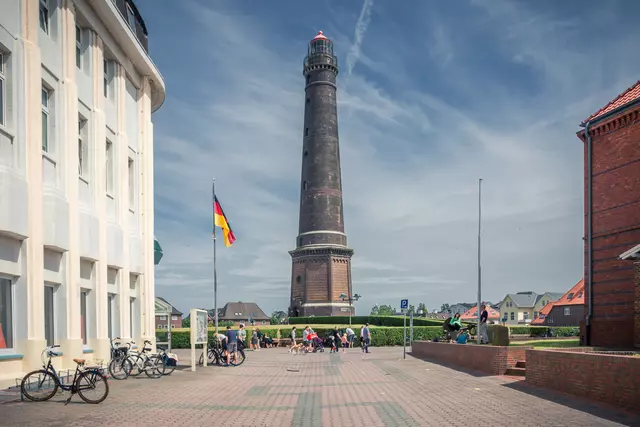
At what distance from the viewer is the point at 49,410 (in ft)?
36.4

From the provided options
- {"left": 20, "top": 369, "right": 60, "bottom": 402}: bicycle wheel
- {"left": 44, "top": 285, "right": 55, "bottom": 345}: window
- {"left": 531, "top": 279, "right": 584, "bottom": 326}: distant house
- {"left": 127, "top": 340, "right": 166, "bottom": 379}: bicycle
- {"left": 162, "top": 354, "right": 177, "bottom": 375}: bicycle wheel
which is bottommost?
{"left": 531, "top": 279, "right": 584, "bottom": 326}: distant house

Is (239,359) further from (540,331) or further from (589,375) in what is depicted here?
(540,331)

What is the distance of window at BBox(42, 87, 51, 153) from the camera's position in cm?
1544

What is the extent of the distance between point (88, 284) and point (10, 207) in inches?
221

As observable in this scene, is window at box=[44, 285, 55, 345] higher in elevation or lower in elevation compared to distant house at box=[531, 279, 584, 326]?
higher

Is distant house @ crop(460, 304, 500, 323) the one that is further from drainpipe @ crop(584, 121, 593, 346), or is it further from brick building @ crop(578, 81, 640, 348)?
brick building @ crop(578, 81, 640, 348)

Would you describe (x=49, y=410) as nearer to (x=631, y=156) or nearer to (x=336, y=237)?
(x=631, y=156)

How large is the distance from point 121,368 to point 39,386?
5.34m

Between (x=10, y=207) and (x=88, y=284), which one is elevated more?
(x=10, y=207)

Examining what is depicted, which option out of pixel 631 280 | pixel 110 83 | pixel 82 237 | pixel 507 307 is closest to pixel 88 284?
pixel 82 237

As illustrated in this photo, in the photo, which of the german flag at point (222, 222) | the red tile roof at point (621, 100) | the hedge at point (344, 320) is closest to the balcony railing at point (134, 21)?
the german flag at point (222, 222)

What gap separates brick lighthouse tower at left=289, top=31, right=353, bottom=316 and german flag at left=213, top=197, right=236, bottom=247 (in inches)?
1353

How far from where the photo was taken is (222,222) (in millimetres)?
28766

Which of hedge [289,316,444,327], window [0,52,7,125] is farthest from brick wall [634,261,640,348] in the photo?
hedge [289,316,444,327]
